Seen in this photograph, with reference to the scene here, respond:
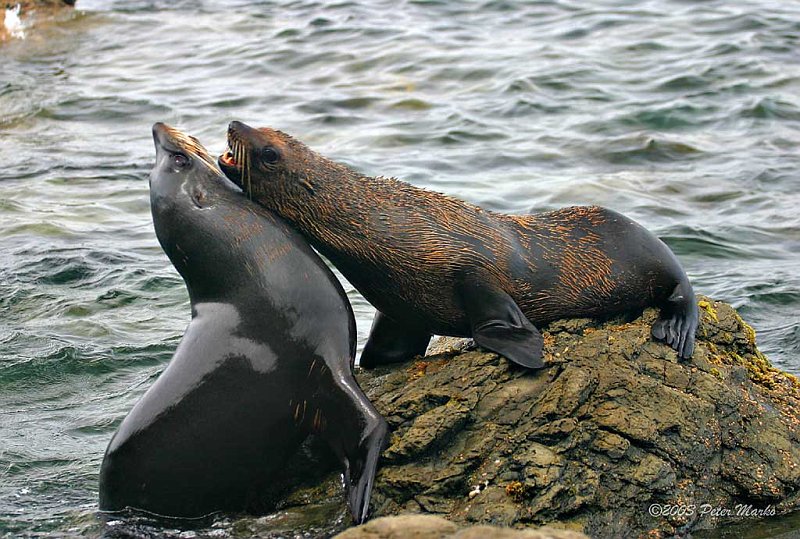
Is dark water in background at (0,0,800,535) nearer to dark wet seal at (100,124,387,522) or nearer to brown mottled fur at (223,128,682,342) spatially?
dark wet seal at (100,124,387,522)

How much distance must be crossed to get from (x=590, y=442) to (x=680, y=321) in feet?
3.70

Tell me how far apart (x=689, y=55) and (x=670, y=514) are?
14200 mm

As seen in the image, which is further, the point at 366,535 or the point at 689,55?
the point at 689,55

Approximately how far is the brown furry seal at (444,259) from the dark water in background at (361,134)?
194cm

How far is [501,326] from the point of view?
636cm

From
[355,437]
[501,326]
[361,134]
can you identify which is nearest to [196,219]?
[355,437]

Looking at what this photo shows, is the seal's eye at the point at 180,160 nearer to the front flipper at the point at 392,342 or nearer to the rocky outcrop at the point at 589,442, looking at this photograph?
the front flipper at the point at 392,342

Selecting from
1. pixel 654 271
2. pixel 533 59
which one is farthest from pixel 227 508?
pixel 533 59

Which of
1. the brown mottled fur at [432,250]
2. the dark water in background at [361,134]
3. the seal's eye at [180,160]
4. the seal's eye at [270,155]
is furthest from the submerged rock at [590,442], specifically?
the dark water in background at [361,134]

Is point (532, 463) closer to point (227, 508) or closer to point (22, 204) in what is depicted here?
point (227, 508)

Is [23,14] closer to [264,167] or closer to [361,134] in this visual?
[361,134]

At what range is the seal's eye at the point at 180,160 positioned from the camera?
21.5 ft

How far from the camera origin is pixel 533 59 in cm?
1917

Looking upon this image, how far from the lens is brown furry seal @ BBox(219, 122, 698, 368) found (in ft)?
21.6
